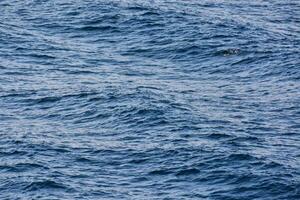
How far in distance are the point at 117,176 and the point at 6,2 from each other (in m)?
52.6

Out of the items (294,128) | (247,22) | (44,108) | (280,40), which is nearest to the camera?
(294,128)

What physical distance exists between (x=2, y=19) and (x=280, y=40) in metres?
33.5

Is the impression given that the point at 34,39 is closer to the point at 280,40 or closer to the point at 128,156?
the point at 280,40

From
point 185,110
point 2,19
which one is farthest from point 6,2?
point 185,110

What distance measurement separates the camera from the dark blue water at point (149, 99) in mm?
49844

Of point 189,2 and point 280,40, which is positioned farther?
point 189,2

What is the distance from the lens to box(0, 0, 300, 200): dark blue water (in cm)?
4984

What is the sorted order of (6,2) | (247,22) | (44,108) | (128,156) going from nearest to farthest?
(128,156) → (44,108) → (247,22) → (6,2)

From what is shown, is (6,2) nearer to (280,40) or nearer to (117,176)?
(280,40)

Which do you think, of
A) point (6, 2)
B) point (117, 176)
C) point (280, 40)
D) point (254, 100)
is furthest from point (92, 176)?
point (6, 2)

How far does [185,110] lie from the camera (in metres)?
61.7

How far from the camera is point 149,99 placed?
2510 inches

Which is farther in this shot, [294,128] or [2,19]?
[2,19]

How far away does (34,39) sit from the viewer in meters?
84.7
